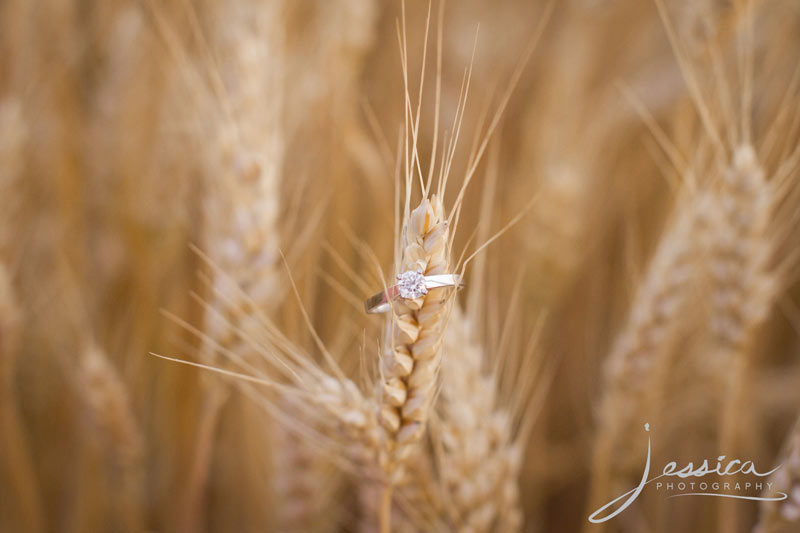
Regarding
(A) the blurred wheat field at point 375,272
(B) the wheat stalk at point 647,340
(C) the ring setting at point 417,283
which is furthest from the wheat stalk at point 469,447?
(B) the wheat stalk at point 647,340

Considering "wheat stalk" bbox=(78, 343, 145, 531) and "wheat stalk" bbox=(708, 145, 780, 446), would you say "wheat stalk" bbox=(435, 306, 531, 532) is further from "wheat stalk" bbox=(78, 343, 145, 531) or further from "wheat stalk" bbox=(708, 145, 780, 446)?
"wheat stalk" bbox=(78, 343, 145, 531)

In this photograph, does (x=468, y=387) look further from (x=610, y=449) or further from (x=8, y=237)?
(x=8, y=237)

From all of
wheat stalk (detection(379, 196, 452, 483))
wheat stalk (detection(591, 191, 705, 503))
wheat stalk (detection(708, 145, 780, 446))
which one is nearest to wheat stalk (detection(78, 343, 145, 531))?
wheat stalk (detection(379, 196, 452, 483))

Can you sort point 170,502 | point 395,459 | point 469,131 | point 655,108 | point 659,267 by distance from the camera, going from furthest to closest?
1. point 469,131
2. point 655,108
3. point 170,502
4. point 659,267
5. point 395,459

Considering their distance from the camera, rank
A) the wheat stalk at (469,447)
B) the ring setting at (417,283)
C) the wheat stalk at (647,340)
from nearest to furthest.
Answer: the ring setting at (417,283) → the wheat stalk at (469,447) → the wheat stalk at (647,340)

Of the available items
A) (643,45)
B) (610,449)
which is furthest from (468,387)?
(643,45)

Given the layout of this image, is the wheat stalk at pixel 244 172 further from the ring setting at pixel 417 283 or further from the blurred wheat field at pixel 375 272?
the ring setting at pixel 417 283
